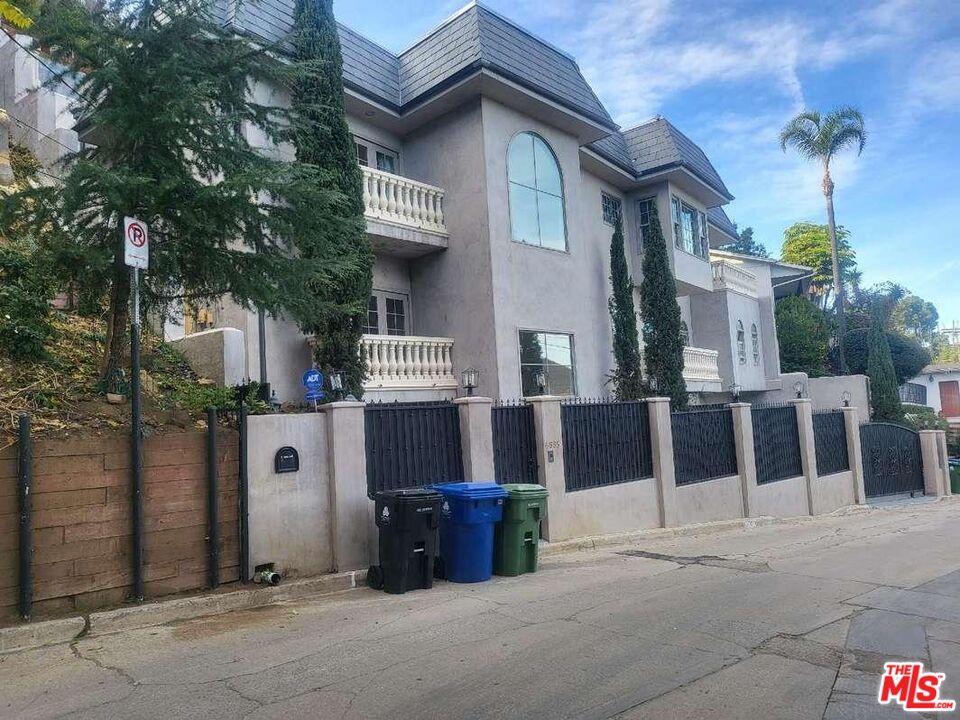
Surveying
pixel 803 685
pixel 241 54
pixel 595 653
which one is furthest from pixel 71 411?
pixel 803 685

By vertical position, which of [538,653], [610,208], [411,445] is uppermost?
[610,208]

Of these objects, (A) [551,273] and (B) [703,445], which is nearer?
(B) [703,445]

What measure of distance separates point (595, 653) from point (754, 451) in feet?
37.4

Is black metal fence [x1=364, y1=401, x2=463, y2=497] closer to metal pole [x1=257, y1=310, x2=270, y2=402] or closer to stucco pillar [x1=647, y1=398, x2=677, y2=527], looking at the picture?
metal pole [x1=257, y1=310, x2=270, y2=402]

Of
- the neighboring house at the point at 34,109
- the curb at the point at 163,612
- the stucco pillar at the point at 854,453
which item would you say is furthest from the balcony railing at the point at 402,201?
the stucco pillar at the point at 854,453

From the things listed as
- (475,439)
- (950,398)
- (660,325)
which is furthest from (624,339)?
(950,398)

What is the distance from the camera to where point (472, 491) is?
8258mm

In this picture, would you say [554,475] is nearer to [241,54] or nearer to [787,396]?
[241,54]

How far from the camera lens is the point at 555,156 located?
16.2 m

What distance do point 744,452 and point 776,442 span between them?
220 cm

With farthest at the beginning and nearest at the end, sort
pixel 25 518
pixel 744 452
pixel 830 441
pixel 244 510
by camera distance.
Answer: pixel 830 441 < pixel 744 452 < pixel 244 510 < pixel 25 518

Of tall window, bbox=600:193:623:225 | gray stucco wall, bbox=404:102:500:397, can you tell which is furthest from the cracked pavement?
tall window, bbox=600:193:623:225

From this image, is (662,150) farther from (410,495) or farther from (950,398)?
(950,398)

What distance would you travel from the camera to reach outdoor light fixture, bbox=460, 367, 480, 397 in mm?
13523
